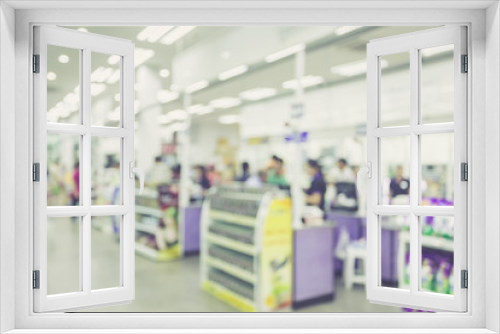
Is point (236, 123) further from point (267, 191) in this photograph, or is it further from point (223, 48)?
point (267, 191)

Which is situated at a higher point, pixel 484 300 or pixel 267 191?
pixel 267 191

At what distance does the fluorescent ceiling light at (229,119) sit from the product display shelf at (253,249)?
10.8 metres

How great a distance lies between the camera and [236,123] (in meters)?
17.5

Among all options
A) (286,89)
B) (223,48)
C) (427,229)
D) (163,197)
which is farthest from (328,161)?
(427,229)

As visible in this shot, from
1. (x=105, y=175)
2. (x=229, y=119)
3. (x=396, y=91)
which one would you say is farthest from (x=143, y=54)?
(x=229, y=119)

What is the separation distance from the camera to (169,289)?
19.1 ft

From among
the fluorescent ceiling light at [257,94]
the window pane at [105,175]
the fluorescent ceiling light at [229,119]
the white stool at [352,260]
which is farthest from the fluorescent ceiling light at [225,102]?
the white stool at [352,260]

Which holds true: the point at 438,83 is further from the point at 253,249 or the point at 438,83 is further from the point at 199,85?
the point at 199,85

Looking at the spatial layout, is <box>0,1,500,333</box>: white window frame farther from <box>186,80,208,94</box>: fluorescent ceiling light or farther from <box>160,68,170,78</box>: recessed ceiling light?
<box>186,80,208,94</box>: fluorescent ceiling light

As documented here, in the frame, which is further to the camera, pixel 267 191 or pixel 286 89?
pixel 286 89

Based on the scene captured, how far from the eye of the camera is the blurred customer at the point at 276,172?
5.61 metres

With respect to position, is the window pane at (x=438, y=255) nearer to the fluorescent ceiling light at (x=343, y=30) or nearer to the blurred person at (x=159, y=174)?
the fluorescent ceiling light at (x=343, y=30)

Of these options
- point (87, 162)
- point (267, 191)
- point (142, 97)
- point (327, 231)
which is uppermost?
point (142, 97)

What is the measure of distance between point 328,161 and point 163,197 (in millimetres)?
5679
